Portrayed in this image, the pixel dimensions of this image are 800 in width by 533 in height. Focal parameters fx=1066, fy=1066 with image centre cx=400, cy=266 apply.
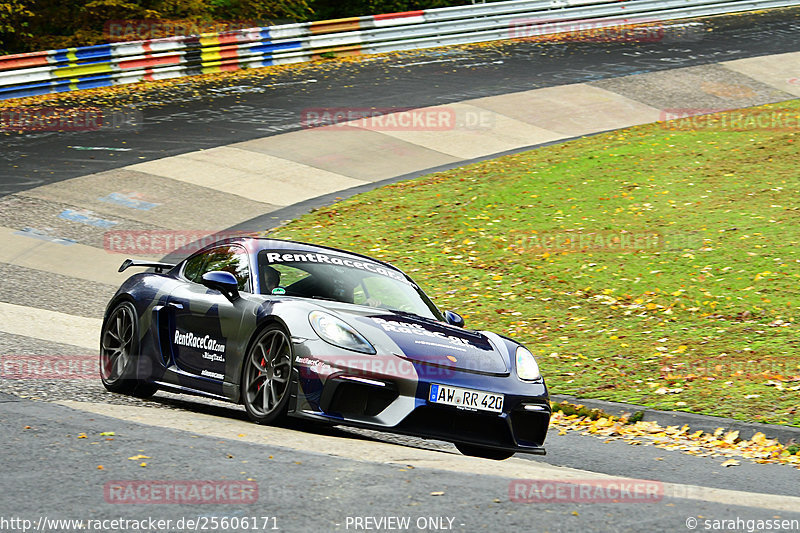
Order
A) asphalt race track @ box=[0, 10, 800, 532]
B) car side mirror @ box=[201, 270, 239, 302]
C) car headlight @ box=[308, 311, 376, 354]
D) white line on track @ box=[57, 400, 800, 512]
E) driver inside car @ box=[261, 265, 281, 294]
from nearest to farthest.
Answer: asphalt race track @ box=[0, 10, 800, 532], white line on track @ box=[57, 400, 800, 512], car headlight @ box=[308, 311, 376, 354], car side mirror @ box=[201, 270, 239, 302], driver inside car @ box=[261, 265, 281, 294]

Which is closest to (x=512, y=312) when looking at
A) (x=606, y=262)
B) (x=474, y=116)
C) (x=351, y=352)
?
(x=606, y=262)

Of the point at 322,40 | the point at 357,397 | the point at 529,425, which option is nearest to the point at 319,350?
the point at 357,397

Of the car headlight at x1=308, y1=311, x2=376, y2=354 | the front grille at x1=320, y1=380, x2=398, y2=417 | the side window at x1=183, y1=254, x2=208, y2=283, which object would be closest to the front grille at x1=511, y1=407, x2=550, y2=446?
the front grille at x1=320, y1=380, x2=398, y2=417

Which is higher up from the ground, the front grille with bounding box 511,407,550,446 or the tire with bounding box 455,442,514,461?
the front grille with bounding box 511,407,550,446

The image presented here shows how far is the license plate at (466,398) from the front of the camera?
6.82 meters

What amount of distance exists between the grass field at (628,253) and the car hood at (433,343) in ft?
7.41

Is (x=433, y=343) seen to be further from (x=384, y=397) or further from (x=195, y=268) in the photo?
(x=195, y=268)

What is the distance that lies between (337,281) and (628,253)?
7.28 m

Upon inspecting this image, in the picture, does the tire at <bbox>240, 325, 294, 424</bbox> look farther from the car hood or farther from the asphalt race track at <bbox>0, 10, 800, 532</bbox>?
the car hood

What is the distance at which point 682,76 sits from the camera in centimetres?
2650

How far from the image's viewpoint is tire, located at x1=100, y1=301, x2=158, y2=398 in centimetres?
849

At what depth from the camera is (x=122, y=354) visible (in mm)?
8617

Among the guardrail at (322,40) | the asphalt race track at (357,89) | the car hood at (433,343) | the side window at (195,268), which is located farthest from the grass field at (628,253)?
the guardrail at (322,40)

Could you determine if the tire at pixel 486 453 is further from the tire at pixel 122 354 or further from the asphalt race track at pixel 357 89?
the asphalt race track at pixel 357 89
